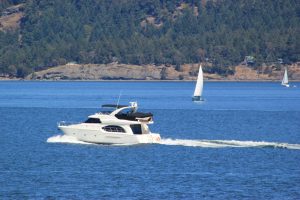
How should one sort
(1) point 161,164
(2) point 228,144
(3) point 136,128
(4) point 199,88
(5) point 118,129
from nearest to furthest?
(1) point 161,164, (3) point 136,128, (5) point 118,129, (2) point 228,144, (4) point 199,88

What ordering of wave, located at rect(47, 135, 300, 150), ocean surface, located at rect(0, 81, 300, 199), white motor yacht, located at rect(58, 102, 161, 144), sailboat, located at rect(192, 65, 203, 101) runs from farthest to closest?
sailboat, located at rect(192, 65, 203, 101), white motor yacht, located at rect(58, 102, 161, 144), wave, located at rect(47, 135, 300, 150), ocean surface, located at rect(0, 81, 300, 199)

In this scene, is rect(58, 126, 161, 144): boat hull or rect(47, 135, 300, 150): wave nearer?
rect(47, 135, 300, 150): wave

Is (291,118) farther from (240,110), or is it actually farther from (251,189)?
(251,189)

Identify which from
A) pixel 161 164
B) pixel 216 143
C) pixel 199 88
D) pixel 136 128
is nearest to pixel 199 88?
pixel 199 88

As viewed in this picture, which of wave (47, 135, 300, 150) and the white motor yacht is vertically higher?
the white motor yacht

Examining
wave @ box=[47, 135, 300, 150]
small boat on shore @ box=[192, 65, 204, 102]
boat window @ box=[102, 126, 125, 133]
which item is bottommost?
small boat on shore @ box=[192, 65, 204, 102]

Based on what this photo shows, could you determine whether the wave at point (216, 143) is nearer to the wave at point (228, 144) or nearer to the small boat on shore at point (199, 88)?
the wave at point (228, 144)

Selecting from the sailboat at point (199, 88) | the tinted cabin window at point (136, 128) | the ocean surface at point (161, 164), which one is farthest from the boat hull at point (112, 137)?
the sailboat at point (199, 88)

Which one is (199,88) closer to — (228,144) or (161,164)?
(228,144)

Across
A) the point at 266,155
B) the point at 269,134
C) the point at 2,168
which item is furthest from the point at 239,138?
the point at 2,168

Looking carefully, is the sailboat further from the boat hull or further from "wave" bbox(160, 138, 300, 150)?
the boat hull

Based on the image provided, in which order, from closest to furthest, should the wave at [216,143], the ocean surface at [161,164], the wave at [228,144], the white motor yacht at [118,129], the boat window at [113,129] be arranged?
the ocean surface at [161,164] < the wave at [228,144] < the wave at [216,143] < the white motor yacht at [118,129] < the boat window at [113,129]

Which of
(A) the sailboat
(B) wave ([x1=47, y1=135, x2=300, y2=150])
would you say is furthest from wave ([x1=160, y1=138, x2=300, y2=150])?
(A) the sailboat

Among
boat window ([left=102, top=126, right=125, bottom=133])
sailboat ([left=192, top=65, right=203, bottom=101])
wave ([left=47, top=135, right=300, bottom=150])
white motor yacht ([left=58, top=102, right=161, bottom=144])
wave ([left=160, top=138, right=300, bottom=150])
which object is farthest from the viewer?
sailboat ([left=192, top=65, right=203, bottom=101])
